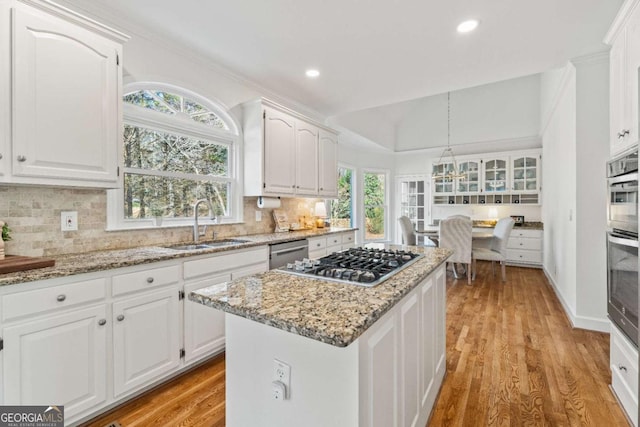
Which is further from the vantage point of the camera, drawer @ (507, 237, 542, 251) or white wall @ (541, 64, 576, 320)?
drawer @ (507, 237, 542, 251)

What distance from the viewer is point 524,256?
5785 millimetres

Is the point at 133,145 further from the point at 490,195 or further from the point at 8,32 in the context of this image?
the point at 490,195

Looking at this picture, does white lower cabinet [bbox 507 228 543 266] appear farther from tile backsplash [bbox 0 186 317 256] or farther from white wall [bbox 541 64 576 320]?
tile backsplash [bbox 0 186 317 256]

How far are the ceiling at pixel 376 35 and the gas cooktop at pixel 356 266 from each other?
→ 68.4 inches

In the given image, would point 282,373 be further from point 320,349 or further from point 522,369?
point 522,369

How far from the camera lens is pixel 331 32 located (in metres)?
2.46

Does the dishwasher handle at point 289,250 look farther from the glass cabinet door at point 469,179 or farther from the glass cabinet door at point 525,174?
the glass cabinet door at point 525,174

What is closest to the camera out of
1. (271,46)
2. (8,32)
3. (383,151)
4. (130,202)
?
(8,32)

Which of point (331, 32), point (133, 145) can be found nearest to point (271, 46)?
point (331, 32)

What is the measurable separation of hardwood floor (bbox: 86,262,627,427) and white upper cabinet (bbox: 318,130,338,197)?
2169mm

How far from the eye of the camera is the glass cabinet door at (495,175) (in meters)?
6.20

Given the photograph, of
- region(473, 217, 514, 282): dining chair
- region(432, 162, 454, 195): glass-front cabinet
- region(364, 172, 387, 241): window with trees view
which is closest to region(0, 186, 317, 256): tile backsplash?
region(473, 217, 514, 282): dining chair

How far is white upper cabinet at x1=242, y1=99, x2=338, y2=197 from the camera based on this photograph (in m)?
3.22

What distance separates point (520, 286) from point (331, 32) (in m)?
4.33
